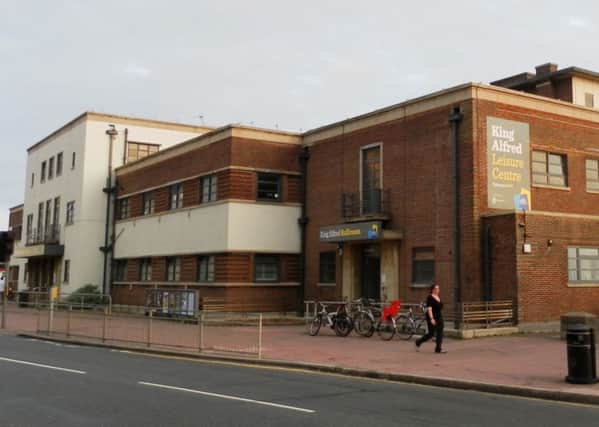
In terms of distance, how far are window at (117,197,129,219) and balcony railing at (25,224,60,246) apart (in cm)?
617

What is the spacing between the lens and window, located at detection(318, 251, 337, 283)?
93.3ft

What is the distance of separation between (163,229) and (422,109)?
15.5m

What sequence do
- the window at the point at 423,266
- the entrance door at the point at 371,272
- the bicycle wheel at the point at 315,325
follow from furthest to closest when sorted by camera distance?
the entrance door at the point at 371,272 < the window at the point at 423,266 < the bicycle wheel at the point at 315,325

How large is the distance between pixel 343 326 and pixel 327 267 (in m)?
8.07

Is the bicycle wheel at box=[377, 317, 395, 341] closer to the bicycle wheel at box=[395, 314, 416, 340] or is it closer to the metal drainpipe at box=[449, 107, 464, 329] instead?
the bicycle wheel at box=[395, 314, 416, 340]

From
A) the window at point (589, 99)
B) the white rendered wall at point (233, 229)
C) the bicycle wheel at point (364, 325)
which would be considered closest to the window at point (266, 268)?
the white rendered wall at point (233, 229)

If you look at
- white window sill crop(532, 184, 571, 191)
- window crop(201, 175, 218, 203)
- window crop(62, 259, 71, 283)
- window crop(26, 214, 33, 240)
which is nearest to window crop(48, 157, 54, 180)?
window crop(26, 214, 33, 240)

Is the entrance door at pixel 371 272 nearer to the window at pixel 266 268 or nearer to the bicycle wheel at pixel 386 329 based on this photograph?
the window at pixel 266 268

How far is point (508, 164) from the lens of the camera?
2297 cm

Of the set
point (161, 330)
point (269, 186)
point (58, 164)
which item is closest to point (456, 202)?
point (269, 186)

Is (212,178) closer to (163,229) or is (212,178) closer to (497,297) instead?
(163,229)

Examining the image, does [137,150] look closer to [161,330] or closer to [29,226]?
[29,226]

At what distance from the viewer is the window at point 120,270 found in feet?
126

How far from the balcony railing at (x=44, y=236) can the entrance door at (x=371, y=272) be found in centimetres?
2416
